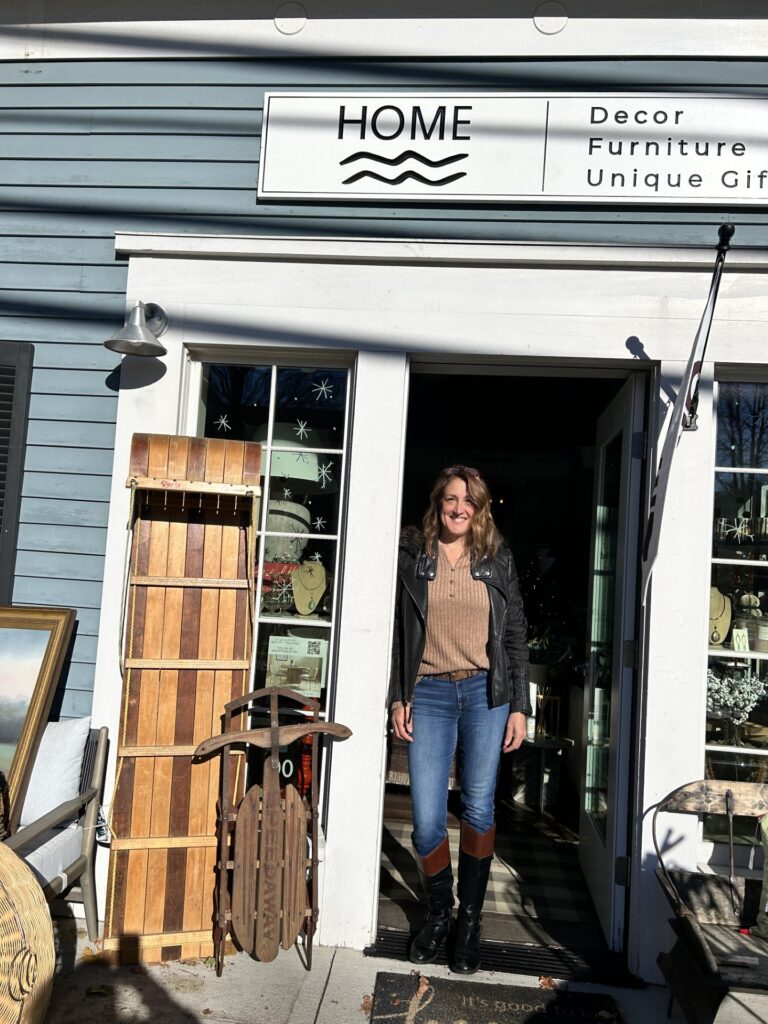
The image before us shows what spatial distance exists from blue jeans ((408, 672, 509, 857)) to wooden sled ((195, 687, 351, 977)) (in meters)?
0.41

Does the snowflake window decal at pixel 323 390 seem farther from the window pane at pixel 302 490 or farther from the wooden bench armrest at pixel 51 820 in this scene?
the wooden bench armrest at pixel 51 820

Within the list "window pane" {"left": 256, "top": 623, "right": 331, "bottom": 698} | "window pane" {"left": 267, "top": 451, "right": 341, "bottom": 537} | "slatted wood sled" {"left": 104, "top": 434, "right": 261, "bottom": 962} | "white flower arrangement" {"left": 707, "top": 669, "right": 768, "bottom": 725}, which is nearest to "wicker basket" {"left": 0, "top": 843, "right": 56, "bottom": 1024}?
"slatted wood sled" {"left": 104, "top": 434, "right": 261, "bottom": 962}

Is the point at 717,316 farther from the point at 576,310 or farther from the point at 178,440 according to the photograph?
the point at 178,440

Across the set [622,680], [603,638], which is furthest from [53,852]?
[603,638]

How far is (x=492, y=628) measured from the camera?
3150 mm

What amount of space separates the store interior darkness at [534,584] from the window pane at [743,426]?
2.83 ft

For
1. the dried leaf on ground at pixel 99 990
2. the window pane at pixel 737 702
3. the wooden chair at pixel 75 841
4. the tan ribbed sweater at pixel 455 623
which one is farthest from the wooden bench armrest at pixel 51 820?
the window pane at pixel 737 702

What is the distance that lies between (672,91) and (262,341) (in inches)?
79.1

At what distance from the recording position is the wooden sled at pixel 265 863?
2939 mm

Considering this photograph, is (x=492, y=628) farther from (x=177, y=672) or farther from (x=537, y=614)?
(x=537, y=614)

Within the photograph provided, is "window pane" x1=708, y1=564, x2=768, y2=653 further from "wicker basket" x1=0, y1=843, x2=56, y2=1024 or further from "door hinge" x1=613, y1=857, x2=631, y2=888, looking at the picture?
"wicker basket" x1=0, y1=843, x2=56, y2=1024

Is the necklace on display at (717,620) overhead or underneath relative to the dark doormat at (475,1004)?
overhead

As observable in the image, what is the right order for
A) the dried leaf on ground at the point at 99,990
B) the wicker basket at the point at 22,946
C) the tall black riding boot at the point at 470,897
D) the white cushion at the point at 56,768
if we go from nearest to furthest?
the wicker basket at the point at 22,946 → the dried leaf on ground at the point at 99,990 → the tall black riding boot at the point at 470,897 → the white cushion at the point at 56,768

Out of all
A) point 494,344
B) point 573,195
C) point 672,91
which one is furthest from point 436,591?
point 672,91
